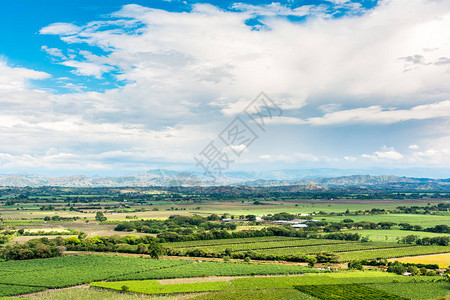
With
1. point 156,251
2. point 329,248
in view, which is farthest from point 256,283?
point 329,248

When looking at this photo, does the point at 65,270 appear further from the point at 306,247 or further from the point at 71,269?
the point at 306,247

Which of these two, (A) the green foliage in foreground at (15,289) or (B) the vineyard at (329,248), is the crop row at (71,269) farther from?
(B) the vineyard at (329,248)

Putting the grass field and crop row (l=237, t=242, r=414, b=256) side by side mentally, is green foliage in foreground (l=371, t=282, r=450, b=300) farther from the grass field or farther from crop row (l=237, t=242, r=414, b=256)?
the grass field

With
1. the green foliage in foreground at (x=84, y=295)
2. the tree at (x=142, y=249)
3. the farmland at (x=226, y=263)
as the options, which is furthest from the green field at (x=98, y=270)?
the tree at (x=142, y=249)

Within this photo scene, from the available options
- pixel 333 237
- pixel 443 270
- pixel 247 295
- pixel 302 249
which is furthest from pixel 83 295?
pixel 333 237

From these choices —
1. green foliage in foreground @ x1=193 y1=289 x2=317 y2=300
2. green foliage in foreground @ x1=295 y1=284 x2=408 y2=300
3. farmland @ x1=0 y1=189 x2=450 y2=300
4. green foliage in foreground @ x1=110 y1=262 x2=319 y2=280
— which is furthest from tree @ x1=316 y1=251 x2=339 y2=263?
green foliage in foreground @ x1=193 y1=289 x2=317 y2=300

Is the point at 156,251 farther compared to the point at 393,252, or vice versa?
the point at 393,252
